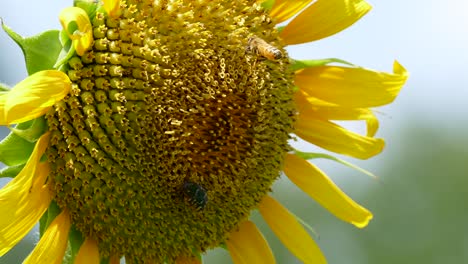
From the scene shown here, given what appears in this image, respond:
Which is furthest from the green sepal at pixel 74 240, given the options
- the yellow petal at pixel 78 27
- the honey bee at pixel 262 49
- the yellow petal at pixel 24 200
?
the honey bee at pixel 262 49

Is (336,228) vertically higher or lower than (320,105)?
lower

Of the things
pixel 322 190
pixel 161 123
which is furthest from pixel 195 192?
pixel 322 190

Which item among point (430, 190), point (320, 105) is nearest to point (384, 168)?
point (430, 190)

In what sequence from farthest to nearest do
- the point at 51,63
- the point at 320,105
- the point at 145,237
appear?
the point at 320,105
the point at 145,237
the point at 51,63

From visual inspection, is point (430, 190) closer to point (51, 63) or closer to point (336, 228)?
point (336, 228)

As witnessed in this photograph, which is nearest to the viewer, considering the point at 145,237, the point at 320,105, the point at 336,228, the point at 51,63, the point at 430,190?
the point at 51,63

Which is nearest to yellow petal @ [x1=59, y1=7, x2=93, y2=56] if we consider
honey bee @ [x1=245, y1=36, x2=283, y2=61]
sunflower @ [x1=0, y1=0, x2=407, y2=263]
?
sunflower @ [x1=0, y1=0, x2=407, y2=263]

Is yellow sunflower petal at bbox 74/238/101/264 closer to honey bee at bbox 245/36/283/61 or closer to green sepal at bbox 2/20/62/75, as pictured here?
green sepal at bbox 2/20/62/75

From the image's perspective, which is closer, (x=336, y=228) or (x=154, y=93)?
(x=154, y=93)
